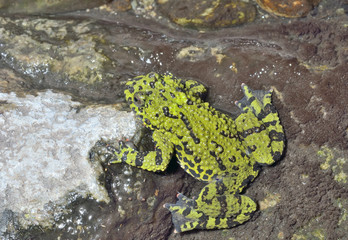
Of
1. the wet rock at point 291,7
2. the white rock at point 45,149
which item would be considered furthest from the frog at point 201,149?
the wet rock at point 291,7

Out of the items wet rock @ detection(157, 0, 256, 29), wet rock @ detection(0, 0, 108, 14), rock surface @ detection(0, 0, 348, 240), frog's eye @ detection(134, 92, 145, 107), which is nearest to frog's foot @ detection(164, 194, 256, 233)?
rock surface @ detection(0, 0, 348, 240)

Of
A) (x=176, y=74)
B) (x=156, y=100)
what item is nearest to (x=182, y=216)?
(x=156, y=100)

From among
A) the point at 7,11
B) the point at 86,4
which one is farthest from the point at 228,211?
the point at 7,11

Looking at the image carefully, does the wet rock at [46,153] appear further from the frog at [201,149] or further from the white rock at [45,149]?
the frog at [201,149]

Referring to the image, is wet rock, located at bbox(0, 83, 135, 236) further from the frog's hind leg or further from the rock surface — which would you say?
the frog's hind leg

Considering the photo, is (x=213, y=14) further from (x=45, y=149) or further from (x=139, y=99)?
(x=45, y=149)

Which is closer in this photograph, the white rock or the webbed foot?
the white rock

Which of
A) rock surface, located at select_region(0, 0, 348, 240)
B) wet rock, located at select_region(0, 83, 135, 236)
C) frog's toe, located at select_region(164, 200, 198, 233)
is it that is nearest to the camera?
wet rock, located at select_region(0, 83, 135, 236)
